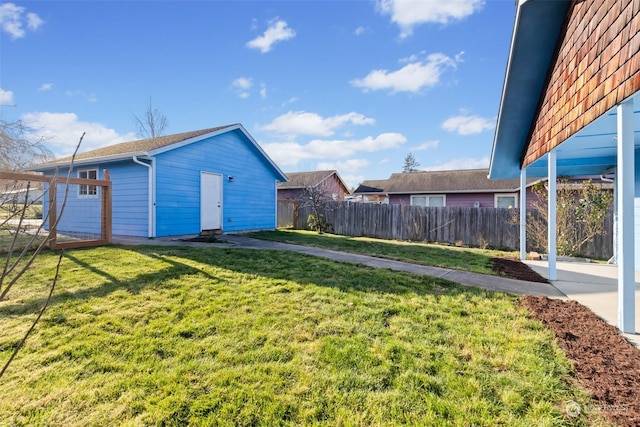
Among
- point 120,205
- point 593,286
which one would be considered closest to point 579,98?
point 593,286

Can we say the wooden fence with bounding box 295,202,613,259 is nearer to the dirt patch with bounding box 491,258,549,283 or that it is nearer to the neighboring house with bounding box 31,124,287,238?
the dirt patch with bounding box 491,258,549,283

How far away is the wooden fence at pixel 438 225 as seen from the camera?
11977 millimetres

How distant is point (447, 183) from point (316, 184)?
9528 millimetres

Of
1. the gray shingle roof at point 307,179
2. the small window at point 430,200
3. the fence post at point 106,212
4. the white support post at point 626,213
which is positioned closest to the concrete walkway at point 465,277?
the white support post at point 626,213

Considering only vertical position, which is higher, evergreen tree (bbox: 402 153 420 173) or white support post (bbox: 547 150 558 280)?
evergreen tree (bbox: 402 153 420 173)

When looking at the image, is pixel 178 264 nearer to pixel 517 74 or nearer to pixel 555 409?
pixel 555 409

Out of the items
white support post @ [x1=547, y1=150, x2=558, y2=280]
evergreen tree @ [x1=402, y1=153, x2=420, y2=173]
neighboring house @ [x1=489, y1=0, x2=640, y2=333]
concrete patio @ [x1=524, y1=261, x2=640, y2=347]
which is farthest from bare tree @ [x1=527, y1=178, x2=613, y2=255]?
evergreen tree @ [x1=402, y1=153, x2=420, y2=173]

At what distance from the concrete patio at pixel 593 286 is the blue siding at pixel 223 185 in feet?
34.3

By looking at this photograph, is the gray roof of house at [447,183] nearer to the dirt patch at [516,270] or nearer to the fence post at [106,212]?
the dirt patch at [516,270]

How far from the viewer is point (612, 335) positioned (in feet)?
10.8

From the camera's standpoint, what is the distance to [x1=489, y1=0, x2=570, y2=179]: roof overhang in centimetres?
483

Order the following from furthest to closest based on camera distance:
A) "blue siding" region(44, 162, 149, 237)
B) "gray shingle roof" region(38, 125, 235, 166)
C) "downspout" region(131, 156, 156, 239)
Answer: "gray shingle roof" region(38, 125, 235, 166) → "blue siding" region(44, 162, 149, 237) → "downspout" region(131, 156, 156, 239)

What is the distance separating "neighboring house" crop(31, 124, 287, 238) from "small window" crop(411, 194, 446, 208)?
37.5 feet

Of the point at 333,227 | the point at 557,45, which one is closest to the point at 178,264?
the point at 557,45
